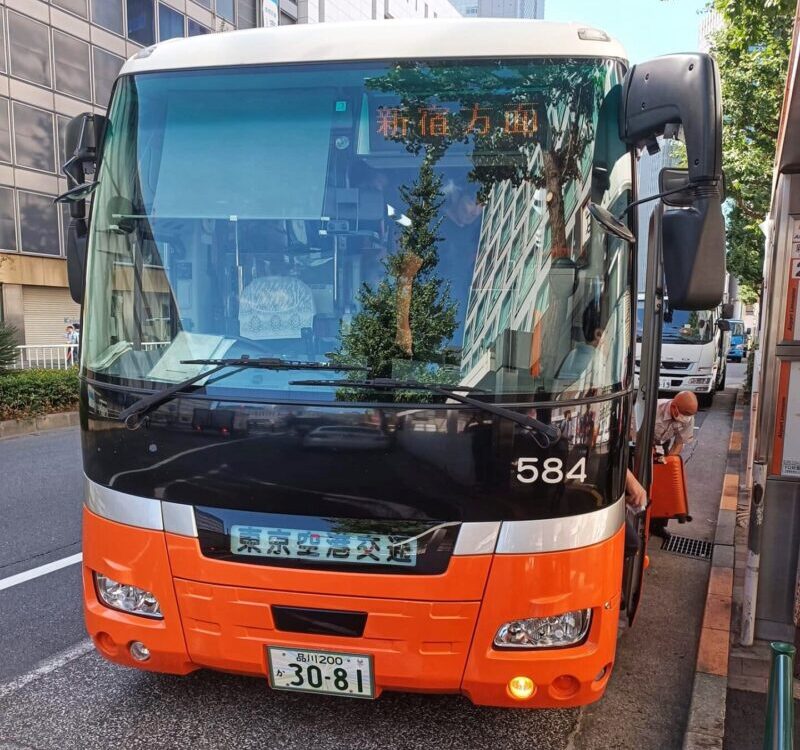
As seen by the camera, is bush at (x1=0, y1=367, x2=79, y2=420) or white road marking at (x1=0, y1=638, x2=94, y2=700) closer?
white road marking at (x1=0, y1=638, x2=94, y2=700)

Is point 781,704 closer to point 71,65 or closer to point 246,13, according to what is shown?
point 71,65

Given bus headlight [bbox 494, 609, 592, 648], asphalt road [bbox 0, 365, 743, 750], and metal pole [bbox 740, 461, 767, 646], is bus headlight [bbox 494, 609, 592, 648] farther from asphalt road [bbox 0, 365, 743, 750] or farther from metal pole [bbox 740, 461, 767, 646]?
metal pole [bbox 740, 461, 767, 646]

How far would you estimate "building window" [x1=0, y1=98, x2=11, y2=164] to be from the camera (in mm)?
21875

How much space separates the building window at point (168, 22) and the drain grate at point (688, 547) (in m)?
27.1

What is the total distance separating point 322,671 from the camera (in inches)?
101

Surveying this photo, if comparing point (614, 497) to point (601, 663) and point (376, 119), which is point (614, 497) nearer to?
point (601, 663)

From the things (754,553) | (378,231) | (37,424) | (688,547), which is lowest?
(37,424)

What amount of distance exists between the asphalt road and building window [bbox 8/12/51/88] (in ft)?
77.2

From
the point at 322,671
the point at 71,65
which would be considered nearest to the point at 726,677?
the point at 322,671

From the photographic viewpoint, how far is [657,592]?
4.69 metres

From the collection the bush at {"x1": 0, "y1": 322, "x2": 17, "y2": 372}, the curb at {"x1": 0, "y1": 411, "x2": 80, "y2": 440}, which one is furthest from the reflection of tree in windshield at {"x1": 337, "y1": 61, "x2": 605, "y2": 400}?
the bush at {"x1": 0, "y1": 322, "x2": 17, "y2": 372}

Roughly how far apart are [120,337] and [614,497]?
2119 millimetres

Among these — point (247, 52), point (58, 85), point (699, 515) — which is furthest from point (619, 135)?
point (58, 85)

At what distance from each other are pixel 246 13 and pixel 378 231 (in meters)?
33.1
